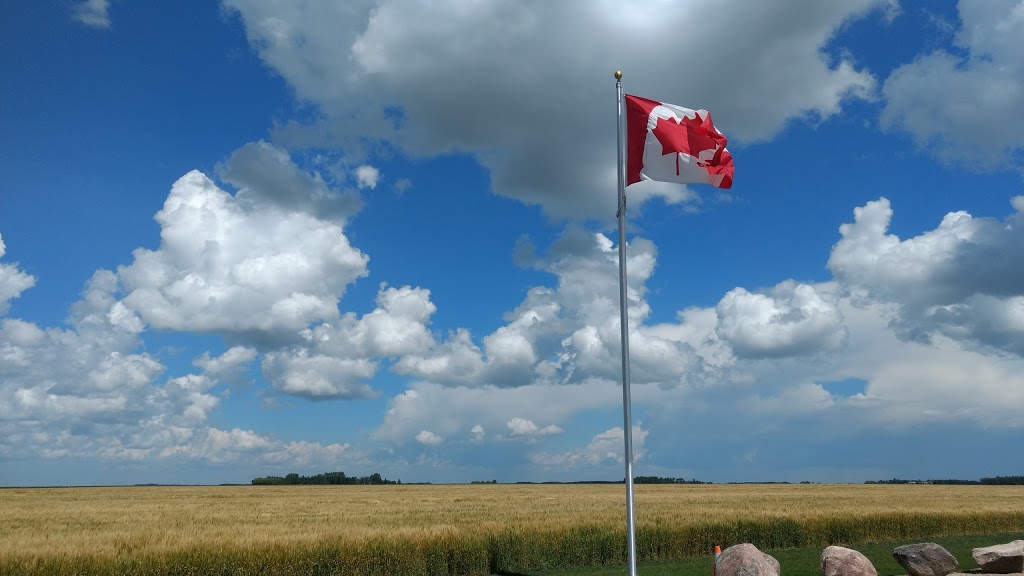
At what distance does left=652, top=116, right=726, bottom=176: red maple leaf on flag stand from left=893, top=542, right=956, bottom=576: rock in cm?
1229

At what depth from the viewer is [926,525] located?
35875mm

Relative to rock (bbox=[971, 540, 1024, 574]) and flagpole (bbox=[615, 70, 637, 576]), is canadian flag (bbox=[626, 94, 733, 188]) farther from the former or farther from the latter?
rock (bbox=[971, 540, 1024, 574])

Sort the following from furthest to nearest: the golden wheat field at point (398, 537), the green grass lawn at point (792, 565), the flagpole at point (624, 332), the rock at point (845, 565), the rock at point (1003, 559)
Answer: the green grass lawn at point (792, 565) < the rock at point (1003, 559) < the golden wheat field at point (398, 537) < the rock at point (845, 565) < the flagpole at point (624, 332)

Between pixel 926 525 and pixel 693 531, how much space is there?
50.1ft

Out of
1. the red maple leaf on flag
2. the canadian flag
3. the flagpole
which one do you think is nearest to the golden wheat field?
the flagpole

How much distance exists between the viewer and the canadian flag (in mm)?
15914

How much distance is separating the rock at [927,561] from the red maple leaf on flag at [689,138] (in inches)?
484

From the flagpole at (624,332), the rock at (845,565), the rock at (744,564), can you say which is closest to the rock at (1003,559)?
the rock at (845,565)

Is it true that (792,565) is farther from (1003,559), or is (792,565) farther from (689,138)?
(689,138)

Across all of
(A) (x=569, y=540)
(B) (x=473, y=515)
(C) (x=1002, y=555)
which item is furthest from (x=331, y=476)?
(C) (x=1002, y=555)

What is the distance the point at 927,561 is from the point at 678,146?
1326cm

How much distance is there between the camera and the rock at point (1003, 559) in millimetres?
19672

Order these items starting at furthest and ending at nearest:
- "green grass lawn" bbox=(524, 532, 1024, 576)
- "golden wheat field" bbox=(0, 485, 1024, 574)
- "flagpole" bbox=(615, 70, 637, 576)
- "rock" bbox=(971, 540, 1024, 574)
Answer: "green grass lawn" bbox=(524, 532, 1024, 576) < "rock" bbox=(971, 540, 1024, 574) < "golden wheat field" bbox=(0, 485, 1024, 574) < "flagpole" bbox=(615, 70, 637, 576)

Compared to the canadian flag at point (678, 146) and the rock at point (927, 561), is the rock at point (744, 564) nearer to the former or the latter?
the rock at point (927, 561)
